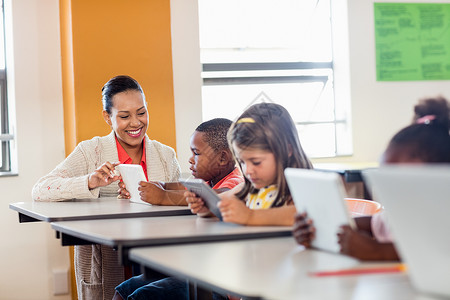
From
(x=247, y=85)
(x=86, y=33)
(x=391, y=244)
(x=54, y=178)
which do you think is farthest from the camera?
(x=247, y=85)

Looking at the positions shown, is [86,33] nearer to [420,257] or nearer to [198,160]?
[198,160]

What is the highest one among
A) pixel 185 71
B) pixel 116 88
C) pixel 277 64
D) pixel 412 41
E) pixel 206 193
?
pixel 412 41

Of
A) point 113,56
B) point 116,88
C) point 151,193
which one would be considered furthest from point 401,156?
point 113,56

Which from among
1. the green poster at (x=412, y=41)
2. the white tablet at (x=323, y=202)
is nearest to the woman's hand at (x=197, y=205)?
the white tablet at (x=323, y=202)

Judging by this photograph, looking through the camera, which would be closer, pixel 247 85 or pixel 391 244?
pixel 391 244

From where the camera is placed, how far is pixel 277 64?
4617 millimetres

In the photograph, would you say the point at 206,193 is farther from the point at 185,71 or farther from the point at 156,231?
the point at 185,71

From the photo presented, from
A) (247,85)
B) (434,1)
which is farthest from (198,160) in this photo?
(434,1)

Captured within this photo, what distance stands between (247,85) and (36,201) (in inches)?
80.7

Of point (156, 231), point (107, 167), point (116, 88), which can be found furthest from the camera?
point (116, 88)

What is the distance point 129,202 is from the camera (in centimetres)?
277

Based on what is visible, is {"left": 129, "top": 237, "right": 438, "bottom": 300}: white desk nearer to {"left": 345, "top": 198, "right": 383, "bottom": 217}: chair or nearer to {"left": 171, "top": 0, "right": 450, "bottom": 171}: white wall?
{"left": 345, "top": 198, "right": 383, "bottom": 217}: chair

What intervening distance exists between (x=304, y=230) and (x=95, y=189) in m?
1.58

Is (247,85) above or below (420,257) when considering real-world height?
above
